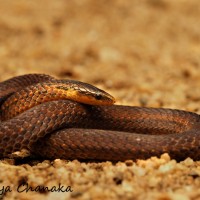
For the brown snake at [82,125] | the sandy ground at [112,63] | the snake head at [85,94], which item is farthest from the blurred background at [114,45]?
the snake head at [85,94]

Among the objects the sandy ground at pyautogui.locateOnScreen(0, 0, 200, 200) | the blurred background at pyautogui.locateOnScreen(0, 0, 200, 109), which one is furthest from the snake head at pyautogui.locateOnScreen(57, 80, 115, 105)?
the blurred background at pyautogui.locateOnScreen(0, 0, 200, 109)

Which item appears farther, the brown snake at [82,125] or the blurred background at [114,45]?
the blurred background at [114,45]

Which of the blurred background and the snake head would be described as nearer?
the snake head

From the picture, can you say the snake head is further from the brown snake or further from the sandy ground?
the sandy ground

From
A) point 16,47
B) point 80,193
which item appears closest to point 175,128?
point 80,193

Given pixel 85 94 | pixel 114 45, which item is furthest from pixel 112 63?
pixel 85 94

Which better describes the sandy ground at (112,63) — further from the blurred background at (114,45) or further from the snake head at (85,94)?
the snake head at (85,94)

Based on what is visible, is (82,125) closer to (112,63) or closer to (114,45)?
(112,63)
